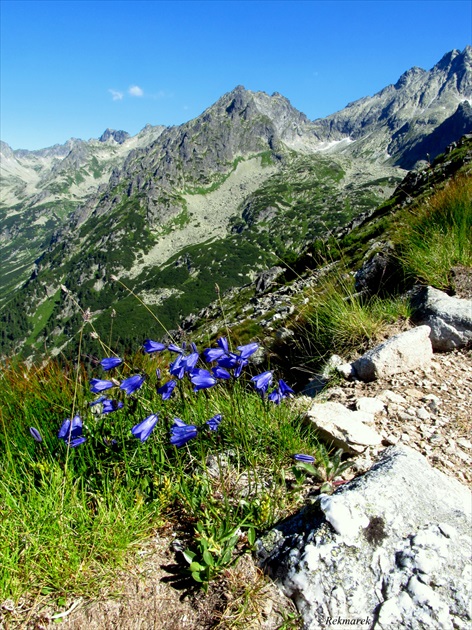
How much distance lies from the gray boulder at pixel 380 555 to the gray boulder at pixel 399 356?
2563 mm

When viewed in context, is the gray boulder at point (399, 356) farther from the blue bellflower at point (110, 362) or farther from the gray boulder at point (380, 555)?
the blue bellflower at point (110, 362)

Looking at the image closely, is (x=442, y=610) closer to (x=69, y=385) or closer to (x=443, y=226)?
(x=69, y=385)

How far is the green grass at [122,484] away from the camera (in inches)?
112

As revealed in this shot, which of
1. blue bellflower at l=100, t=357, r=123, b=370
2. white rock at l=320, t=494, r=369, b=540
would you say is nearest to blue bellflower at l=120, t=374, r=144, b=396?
blue bellflower at l=100, t=357, r=123, b=370

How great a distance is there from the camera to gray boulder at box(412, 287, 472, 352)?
19.7ft

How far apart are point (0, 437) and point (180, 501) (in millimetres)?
1882

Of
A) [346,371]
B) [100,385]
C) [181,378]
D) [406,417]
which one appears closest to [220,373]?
[181,378]

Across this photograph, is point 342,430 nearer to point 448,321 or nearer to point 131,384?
point 131,384

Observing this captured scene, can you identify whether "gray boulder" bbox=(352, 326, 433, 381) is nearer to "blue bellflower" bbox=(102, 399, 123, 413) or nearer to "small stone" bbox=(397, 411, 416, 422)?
"small stone" bbox=(397, 411, 416, 422)

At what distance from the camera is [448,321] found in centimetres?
614

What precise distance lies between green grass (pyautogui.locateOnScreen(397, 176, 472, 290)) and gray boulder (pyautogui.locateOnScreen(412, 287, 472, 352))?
0.93 meters

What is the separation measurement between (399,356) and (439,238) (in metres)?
3.10

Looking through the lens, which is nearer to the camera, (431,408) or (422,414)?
(422,414)

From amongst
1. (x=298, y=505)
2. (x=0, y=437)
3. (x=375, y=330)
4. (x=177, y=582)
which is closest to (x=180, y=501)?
(x=177, y=582)
